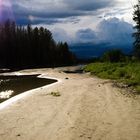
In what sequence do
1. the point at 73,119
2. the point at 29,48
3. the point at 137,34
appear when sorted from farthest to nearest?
the point at 29,48
the point at 137,34
the point at 73,119

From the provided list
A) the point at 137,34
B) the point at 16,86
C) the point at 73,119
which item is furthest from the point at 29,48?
the point at 73,119

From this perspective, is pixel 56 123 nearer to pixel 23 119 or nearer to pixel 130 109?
pixel 23 119

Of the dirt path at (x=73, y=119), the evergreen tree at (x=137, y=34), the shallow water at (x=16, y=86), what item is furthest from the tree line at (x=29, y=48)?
the dirt path at (x=73, y=119)

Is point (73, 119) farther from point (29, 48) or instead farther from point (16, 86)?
A: point (29, 48)

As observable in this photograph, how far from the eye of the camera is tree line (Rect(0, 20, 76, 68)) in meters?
141

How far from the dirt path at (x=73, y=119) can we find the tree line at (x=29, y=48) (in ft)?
365

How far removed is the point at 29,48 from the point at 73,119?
133 meters

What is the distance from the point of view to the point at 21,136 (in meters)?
14.4

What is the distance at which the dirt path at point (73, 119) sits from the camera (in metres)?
14.4

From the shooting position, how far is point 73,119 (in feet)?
56.5

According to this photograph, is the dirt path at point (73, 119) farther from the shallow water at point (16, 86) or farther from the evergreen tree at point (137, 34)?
the evergreen tree at point (137, 34)

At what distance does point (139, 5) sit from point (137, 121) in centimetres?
7434

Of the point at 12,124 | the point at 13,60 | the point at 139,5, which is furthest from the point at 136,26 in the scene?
the point at 12,124

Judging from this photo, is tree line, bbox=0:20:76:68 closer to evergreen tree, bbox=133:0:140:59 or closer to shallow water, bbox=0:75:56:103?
evergreen tree, bbox=133:0:140:59
